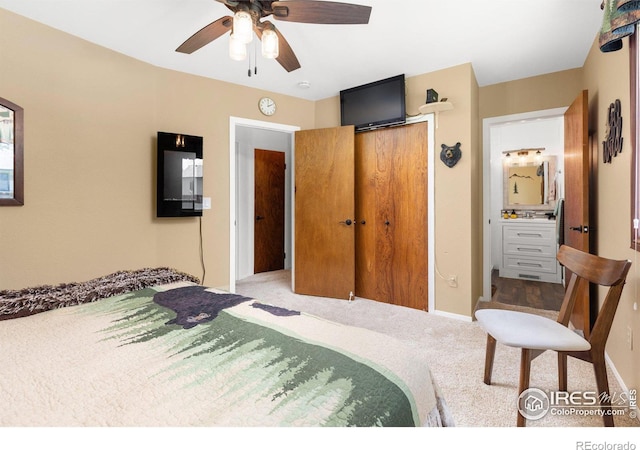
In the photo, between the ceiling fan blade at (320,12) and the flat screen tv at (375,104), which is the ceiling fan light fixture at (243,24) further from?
the flat screen tv at (375,104)

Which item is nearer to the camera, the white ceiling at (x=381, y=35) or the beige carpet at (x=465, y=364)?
the beige carpet at (x=465, y=364)

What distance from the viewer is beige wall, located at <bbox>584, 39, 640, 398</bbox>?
5.49 feet

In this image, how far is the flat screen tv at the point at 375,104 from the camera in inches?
127

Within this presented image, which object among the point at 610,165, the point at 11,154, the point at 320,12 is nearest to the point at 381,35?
the point at 320,12

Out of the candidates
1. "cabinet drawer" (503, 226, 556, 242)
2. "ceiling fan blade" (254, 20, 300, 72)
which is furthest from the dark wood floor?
"ceiling fan blade" (254, 20, 300, 72)

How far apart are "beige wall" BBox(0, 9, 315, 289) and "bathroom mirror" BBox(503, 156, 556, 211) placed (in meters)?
4.46

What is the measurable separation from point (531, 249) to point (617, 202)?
3036 mm

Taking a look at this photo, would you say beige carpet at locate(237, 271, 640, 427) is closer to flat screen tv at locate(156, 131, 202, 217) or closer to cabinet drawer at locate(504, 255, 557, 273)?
flat screen tv at locate(156, 131, 202, 217)

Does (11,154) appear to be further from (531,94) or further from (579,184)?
(531,94)

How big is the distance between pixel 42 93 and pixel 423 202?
3.39 m

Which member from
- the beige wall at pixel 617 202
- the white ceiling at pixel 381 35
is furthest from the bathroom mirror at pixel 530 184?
the beige wall at pixel 617 202

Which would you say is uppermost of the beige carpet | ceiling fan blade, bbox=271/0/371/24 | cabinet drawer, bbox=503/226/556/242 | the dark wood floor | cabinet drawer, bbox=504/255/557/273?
ceiling fan blade, bbox=271/0/371/24

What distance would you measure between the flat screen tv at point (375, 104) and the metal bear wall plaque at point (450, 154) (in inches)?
21.1

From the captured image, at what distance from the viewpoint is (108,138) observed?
8.93 ft
